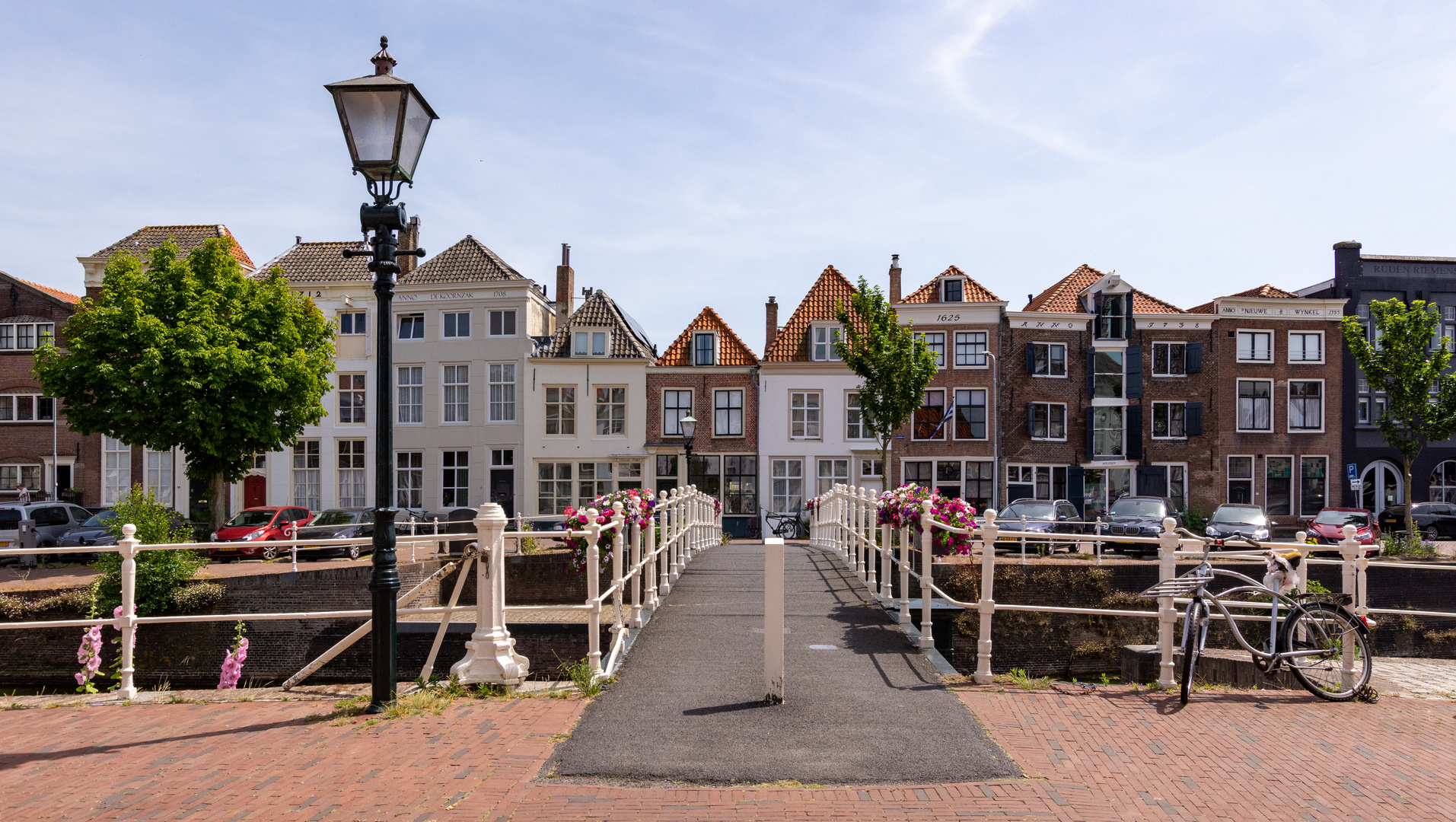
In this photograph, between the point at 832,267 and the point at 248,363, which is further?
the point at 832,267

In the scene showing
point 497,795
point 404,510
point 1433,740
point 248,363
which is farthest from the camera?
point 404,510

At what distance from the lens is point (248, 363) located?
82.9ft

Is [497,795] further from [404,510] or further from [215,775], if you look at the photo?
[404,510]

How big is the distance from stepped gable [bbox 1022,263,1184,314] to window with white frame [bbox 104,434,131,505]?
1370 inches

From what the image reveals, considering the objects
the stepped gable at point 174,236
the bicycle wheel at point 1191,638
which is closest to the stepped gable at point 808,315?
the stepped gable at point 174,236

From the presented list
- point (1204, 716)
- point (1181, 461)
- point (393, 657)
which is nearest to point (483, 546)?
point (393, 657)

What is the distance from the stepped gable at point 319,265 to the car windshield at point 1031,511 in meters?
24.7

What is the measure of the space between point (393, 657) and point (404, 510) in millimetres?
24299

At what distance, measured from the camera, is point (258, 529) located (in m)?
25.2

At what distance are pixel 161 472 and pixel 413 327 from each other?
418 inches

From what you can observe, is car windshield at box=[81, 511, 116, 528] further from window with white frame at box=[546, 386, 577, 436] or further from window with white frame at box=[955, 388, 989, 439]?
window with white frame at box=[955, 388, 989, 439]

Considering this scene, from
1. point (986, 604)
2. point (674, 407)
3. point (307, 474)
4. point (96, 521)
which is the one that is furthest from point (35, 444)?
point (986, 604)

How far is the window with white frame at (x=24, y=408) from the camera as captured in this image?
3506 centimetres

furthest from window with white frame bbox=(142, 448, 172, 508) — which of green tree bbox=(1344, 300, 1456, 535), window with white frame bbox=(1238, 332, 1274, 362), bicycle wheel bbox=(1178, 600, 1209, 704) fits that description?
window with white frame bbox=(1238, 332, 1274, 362)
